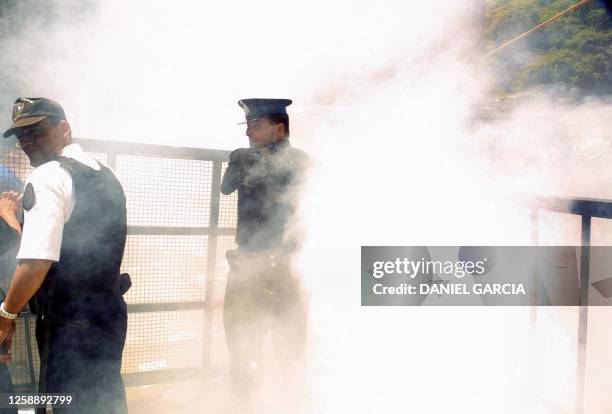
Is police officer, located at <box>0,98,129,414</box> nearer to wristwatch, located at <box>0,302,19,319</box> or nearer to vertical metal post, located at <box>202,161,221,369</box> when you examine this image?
wristwatch, located at <box>0,302,19,319</box>

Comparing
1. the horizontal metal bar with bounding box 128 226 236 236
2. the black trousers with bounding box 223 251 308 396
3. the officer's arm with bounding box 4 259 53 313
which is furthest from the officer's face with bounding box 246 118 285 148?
the officer's arm with bounding box 4 259 53 313

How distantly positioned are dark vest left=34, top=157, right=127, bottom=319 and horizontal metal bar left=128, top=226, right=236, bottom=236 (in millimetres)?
1013

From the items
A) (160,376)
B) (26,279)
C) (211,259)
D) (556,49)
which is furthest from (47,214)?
(556,49)

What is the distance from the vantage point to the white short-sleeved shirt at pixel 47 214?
1831 mm

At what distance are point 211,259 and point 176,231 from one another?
341 millimetres

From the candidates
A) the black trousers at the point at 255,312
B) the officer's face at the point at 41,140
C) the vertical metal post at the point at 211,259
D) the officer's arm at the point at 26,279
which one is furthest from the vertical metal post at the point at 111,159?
the officer's arm at the point at 26,279

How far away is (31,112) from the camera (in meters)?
2.00

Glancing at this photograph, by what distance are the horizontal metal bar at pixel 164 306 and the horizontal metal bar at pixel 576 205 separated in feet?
8.15

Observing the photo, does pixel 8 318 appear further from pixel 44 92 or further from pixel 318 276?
pixel 44 92

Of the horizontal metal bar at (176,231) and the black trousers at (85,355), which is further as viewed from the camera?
the horizontal metal bar at (176,231)

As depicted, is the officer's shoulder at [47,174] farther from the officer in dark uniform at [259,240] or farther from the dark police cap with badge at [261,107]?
the dark police cap with badge at [261,107]

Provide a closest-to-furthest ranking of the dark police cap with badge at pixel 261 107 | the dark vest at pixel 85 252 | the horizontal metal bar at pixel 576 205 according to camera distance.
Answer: the dark vest at pixel 85 252 → the horizontal metal bar at pixel 576 205 → the dark police cap with badge at pixel 261 107

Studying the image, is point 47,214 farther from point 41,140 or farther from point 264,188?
point 264,188

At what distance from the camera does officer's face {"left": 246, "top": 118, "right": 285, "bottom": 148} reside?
274cm
